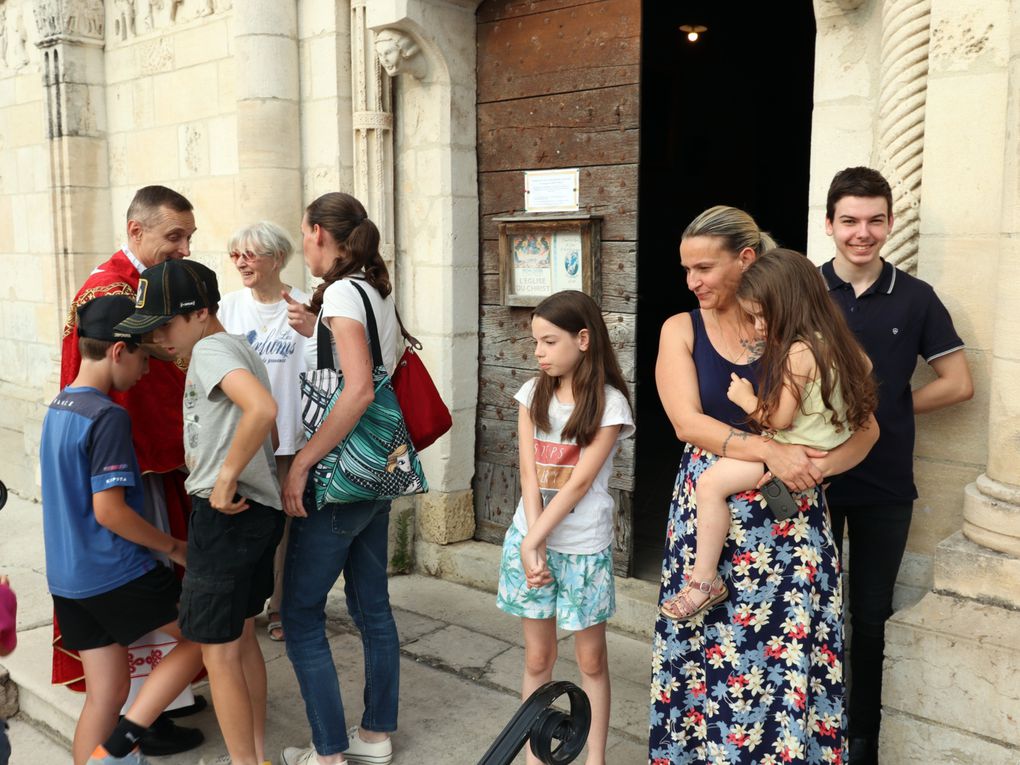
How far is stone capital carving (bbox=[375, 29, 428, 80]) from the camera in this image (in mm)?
4527

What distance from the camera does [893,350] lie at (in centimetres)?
268

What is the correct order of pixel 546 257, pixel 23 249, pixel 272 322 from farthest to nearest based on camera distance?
1. pixel 23 249
2. pixel 546 257
3. pixel 272 322

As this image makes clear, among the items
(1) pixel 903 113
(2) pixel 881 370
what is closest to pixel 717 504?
(2) pixel 881 370

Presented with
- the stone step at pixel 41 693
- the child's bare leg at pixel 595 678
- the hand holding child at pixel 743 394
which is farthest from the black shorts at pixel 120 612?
the hand holding child at pixel 743 394

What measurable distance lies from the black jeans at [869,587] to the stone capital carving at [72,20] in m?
5.83

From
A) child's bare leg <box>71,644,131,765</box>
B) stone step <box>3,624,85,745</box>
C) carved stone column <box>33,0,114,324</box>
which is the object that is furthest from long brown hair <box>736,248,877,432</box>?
carved stone column <box>33,0,114,324</box>

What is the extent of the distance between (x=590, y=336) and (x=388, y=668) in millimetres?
1282

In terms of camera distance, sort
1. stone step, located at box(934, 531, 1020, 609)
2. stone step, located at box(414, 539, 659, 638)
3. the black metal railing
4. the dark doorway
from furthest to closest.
Result: the dark doorway < stone step, located at box(414, 539, 659, 638) < stone step, located at box(934, 531, 1020, 609) < the black metal railing

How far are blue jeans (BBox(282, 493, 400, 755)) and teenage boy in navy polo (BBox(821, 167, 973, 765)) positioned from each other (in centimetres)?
143

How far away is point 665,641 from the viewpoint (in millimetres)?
2543

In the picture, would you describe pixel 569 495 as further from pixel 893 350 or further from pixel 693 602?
pixel 893 350

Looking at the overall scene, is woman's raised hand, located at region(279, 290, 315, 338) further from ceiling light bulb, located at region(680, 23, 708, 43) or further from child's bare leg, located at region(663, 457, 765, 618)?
ceiling light bulb, located at region(680, 23, 708, 43)

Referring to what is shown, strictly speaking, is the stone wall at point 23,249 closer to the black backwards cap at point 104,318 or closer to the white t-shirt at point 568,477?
the black backwards cap at point 104,318

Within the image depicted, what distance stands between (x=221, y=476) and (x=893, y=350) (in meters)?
1.92
